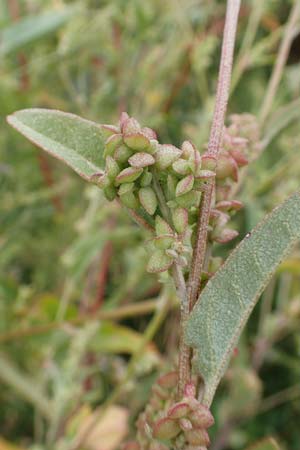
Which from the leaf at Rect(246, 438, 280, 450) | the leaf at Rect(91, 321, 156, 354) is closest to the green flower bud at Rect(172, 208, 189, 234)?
the leaf at Rect(246, 438, 280, 450)

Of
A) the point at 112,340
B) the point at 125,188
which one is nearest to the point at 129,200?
the point at 125,188

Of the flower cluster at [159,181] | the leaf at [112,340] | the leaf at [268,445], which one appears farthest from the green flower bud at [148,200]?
the leaf at [112,340]

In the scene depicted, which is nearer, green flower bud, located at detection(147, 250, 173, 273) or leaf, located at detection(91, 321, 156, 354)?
green flower bud, located at detection(147, 250, 173, 273)

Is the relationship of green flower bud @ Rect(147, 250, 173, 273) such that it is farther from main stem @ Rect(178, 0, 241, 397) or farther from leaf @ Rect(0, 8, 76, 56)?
leaf @ Rect(0, 8, 76, 56)

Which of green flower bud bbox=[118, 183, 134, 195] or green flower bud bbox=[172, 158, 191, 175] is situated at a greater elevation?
green flower bud bbox=[172, 158, 191, 175]

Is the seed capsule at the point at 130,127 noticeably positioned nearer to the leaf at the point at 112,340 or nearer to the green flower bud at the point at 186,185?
the green flower bud at the point at 186,185

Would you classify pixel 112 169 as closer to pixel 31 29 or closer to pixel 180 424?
pixel 180 424

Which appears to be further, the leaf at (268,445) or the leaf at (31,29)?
the leaf at (31,29)

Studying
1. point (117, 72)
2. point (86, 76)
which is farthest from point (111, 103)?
point (86, 76)
